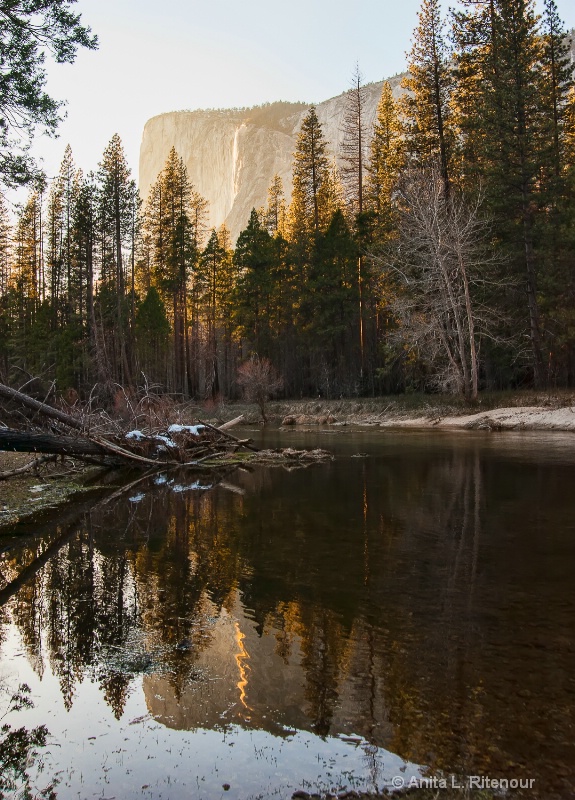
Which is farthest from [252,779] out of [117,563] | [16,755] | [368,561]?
[117,563]

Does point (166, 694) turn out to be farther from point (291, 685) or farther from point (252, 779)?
point (252, 779)

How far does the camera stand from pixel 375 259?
33.8 metres

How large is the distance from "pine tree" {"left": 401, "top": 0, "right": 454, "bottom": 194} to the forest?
112 mm

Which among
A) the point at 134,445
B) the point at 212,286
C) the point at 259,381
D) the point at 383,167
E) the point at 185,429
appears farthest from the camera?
the point at 212,286

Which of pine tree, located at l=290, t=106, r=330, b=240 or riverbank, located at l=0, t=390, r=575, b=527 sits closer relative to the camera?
riverbank, located at l=0, t=390, r=575, b=527

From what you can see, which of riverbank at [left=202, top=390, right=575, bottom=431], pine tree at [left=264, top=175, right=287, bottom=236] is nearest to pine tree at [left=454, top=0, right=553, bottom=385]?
riverbank at [left=202, top=390, right=575, bottom=431]

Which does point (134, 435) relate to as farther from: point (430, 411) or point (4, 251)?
point (4, 251)

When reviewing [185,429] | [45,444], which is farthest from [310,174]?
[45,444]

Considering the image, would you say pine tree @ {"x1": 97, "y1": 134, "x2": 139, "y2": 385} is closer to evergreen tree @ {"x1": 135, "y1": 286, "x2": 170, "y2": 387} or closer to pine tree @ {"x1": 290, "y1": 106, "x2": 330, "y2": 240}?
evergreen tree @ {"x1": 135, "y1": 286, "x2": 170, "y2": 387}

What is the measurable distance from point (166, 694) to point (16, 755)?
91 cm

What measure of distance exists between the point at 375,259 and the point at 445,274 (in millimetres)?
5955

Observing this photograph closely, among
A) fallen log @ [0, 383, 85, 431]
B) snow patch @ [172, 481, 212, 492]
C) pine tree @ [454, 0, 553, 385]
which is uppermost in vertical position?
pine tree @ [454, 0, 553, 385]

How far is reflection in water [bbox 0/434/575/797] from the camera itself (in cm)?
327

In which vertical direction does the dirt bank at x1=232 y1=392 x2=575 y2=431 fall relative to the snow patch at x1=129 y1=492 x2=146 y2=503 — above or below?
above
